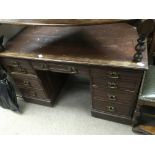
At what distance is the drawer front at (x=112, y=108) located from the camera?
58.2 inches

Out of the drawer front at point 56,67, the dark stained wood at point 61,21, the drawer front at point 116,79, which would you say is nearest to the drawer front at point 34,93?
the drawer front at point 56,67

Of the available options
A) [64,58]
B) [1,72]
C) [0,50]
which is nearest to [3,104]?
[1,72]

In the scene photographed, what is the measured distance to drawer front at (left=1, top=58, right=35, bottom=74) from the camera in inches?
56.8

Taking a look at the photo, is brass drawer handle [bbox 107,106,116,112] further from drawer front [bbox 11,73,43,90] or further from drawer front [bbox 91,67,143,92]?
drawer front [bbox 11,73,43,90]

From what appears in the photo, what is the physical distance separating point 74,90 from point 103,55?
2.92 ft

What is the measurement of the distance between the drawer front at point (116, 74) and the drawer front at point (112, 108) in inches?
12.9

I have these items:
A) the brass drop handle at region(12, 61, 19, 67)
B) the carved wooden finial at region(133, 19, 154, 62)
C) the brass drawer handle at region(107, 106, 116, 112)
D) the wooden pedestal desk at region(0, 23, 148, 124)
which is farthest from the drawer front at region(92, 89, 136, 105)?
the brass drop handle at region(12, 61, 19, 67)

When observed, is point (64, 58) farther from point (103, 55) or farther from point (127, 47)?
point (127, 47)

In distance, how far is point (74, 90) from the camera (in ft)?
6.63

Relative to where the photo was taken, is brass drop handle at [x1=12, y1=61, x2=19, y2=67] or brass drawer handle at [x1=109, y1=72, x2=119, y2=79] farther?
brass drop handle at [x1=12, y1=61, x2=19, y2=67]

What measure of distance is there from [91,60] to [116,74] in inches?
7.6

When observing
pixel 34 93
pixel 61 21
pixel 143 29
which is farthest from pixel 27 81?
pixel 143 29

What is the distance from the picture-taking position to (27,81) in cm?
163

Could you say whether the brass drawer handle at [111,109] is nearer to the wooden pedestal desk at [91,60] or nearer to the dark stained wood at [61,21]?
the wooden pedestal desk at [91,60]
